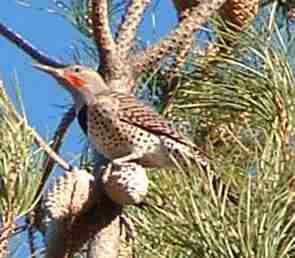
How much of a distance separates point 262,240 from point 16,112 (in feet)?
1.18

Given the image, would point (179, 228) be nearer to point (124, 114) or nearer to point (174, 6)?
point (174, 6)

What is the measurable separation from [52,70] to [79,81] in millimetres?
269

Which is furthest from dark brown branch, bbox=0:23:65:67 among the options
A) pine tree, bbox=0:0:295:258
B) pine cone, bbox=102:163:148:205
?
pine cone, bbox=102:163:148:205

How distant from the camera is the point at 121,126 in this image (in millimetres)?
1989

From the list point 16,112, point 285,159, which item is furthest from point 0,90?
point 285,159

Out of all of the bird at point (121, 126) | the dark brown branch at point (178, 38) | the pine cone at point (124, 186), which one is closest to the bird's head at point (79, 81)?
the bird at point (121, 126)

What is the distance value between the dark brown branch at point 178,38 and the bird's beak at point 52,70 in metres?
0.15

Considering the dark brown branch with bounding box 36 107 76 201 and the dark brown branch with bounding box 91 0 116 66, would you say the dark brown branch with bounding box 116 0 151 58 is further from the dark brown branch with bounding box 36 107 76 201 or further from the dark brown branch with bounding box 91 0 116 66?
the dark brown branch with bounding box 36 107 76 201

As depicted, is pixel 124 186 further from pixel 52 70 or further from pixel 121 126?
pixel 121 126

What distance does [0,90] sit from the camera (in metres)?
1.32

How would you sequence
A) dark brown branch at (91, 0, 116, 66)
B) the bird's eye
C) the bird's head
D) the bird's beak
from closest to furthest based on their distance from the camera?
dark brown branch at (91, 0, 116, 66) < the bird's beak < the bird's head < the bird's eye

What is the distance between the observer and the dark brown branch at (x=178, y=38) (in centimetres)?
140

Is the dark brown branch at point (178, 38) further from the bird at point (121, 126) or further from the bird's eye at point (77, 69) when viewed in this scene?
the bird's eye at point (77, 69)

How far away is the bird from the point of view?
1544mm
